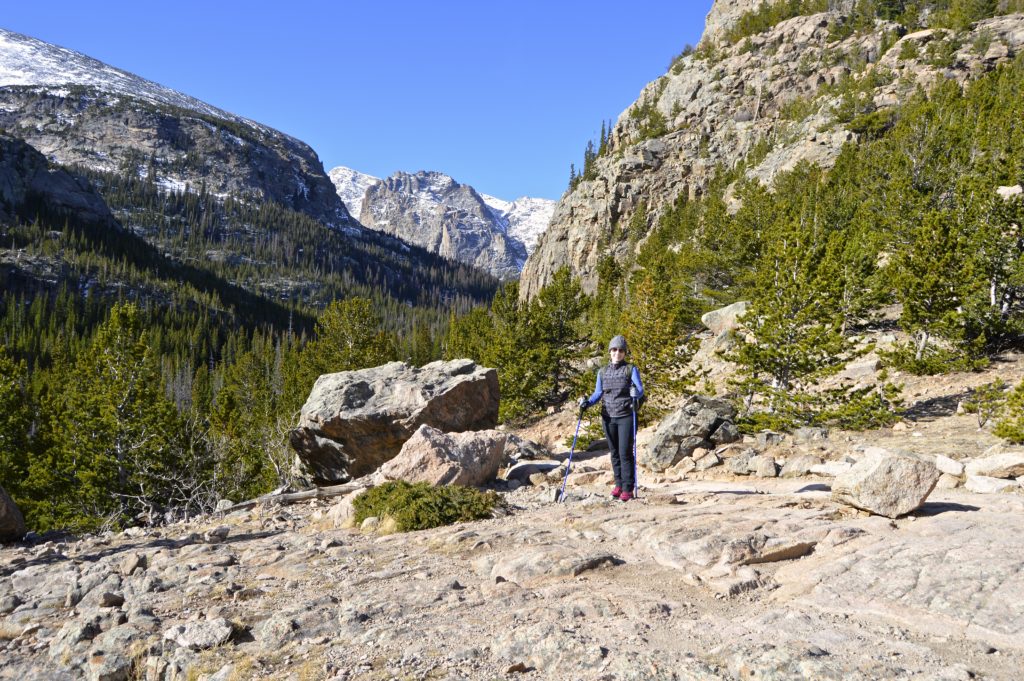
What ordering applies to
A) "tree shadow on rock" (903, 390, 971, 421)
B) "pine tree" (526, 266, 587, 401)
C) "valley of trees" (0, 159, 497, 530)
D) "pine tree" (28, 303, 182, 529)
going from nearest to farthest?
1. "tree shadow on rock" (903, 390, 971, 421)
2. "pine tree" (28, 303, 182, 529)
3. "valley of trees" (0, 159, 497, 530)
4. "pine tree" (526, 266, 587, 401)

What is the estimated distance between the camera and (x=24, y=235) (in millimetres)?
146500

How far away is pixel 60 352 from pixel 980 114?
12186 cm

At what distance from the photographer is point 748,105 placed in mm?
82562

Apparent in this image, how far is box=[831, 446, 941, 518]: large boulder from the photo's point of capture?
7.20 meters

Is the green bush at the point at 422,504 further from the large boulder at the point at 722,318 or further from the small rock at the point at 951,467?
the large boulder at the point at 722,318

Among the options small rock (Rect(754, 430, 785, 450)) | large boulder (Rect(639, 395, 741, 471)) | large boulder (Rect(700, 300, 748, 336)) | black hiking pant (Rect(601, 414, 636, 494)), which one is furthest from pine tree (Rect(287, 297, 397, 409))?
black hiking pant (Rect(601, 414, 636, 494))

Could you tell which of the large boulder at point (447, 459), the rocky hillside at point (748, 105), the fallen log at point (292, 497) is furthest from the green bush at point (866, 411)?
the rocky hillside at point (748, 105)

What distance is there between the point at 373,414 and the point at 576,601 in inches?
618

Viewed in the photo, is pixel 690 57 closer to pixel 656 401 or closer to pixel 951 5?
pixel 951 5

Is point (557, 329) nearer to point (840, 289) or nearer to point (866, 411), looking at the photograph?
point (840, 289)

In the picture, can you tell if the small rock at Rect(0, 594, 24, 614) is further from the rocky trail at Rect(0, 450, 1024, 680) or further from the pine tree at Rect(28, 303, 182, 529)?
the pine tree at Rect(28, 303, 182, 529)

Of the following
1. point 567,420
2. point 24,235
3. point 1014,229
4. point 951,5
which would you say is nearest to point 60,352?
point 24,235

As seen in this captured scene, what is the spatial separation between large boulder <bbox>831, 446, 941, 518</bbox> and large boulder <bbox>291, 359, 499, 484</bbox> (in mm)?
15447

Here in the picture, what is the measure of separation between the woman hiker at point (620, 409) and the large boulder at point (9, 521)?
13.9 m
